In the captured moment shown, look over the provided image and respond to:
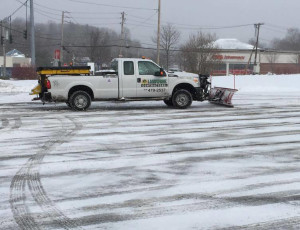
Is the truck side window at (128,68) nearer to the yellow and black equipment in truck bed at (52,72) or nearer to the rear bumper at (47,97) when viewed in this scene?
the yellow and black equipment in truck bed at (52,72)

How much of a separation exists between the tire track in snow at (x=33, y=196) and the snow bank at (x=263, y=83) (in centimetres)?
2009

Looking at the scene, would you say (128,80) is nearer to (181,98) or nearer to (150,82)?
(150,82)

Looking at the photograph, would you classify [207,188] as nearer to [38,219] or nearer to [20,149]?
[38,219]

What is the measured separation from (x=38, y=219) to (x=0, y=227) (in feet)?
1.35

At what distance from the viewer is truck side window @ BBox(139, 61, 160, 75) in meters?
13.9

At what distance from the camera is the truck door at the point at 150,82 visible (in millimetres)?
13844

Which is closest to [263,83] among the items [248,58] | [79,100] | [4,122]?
[79,100]

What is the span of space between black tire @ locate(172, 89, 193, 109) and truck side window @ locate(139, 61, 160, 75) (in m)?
1.21

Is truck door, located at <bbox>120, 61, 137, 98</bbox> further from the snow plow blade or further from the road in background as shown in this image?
the snow plow blade

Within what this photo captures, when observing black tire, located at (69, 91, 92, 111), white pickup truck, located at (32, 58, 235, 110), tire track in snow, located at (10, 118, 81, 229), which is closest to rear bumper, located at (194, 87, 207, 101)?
white pickup truck, located at (32, 58, 235, 110)

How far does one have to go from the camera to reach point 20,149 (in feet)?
24.8

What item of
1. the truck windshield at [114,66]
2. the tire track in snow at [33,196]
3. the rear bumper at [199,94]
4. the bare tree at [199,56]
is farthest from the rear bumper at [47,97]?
the bare tree at [199,56]

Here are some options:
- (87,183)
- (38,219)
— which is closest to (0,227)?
(38,219)

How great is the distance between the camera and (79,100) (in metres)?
13.4
